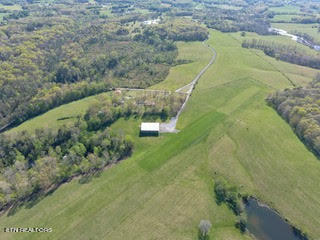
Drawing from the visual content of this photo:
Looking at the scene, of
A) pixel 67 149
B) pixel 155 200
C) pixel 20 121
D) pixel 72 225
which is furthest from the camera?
pixel 20 121

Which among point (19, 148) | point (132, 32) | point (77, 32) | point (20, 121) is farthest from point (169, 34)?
point (19, 148)

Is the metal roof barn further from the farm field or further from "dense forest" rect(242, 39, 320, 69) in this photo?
the farm field

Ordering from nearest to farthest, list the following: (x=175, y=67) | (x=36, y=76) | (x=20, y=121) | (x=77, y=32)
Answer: (x=20, y=121) < (x=36, y=76) < (x=175, y=67) < (x=77, y=32)

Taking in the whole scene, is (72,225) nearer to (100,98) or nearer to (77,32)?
(100,98)

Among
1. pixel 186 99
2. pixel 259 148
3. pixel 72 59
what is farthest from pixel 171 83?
pixel 72 59

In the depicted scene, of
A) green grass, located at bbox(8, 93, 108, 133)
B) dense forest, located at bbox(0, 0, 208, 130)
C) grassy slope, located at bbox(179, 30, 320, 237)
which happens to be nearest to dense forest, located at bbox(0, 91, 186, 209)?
green grass, located at bbox(8, 93, 108, 133)

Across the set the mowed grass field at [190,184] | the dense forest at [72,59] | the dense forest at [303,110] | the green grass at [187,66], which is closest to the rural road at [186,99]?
the green grass at [187,66]

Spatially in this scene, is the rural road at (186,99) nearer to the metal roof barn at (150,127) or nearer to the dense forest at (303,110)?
the metal roof barn at (150,127)
